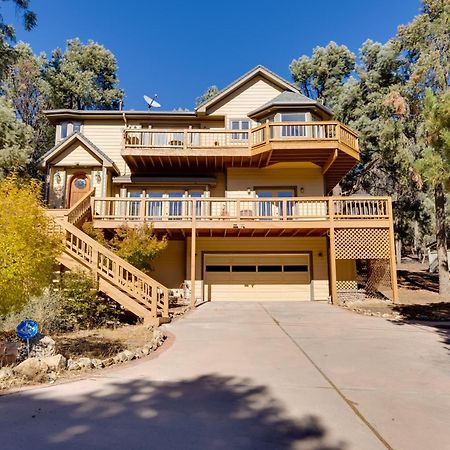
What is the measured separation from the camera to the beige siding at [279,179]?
17109 millimetres

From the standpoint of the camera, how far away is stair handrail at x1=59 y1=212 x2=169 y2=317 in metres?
10.1

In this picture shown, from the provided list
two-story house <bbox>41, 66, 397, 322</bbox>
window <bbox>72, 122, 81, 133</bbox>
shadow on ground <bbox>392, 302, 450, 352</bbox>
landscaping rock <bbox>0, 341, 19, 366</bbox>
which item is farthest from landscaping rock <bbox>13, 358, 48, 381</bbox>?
window <bbox>72, 122, 81, 133</bbox>

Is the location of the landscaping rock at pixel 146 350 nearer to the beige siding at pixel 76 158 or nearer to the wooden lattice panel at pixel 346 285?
the wooden lattice panel at pixel 346 285

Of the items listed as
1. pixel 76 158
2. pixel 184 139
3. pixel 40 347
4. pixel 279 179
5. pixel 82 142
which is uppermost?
pixel 82 142

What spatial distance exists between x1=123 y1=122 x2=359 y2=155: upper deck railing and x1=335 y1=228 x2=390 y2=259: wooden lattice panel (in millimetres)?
4057

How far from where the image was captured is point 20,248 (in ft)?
17.8

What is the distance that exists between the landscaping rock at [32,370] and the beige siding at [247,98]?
1521 centimetres

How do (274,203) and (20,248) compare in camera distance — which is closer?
(20,248)

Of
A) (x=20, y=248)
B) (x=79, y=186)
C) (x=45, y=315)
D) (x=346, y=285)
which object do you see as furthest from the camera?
(x=79, y=186)

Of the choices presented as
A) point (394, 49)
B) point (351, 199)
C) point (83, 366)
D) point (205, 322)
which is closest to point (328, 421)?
point (83, 366)

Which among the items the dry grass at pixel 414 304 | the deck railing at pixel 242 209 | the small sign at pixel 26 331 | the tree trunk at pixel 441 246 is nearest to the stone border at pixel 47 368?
the small sign at pixel 26 331

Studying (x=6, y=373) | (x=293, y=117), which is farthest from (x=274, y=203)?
(x=6, y=373)

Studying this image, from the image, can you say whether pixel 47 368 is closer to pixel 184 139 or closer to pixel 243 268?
pixel 243 268

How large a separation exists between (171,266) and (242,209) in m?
4.42
